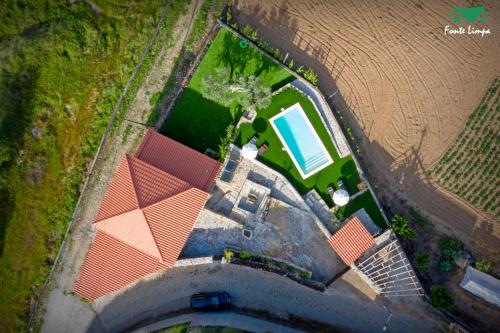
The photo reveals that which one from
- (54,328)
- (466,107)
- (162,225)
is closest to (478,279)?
(466,107)

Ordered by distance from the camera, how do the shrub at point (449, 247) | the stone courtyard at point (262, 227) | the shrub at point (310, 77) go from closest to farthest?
the stone courtyard at point (262, 227) → the shrub at point (310, 77) → the shrub at point (449, 247)

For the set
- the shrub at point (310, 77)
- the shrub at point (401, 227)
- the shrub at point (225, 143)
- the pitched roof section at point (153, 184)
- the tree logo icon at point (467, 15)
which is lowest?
the shrub at point (401, 227)

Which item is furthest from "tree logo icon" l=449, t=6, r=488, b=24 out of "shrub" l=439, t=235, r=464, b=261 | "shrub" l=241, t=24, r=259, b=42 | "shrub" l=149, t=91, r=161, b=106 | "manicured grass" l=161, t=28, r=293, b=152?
"shrub" l=149, t=91, r=161, b=106

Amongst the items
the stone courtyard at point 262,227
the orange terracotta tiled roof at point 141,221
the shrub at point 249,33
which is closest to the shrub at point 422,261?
the stone courtyard at point 262,227

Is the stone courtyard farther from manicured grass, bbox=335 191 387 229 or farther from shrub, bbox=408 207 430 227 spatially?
shrub, bbox=408 207 430 227

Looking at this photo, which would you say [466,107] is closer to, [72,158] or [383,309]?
[383,309]

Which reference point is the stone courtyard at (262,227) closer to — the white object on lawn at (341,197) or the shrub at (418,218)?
the white object on lawn at (341,197)

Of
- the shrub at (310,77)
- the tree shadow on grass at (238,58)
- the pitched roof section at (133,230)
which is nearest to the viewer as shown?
the pitched roof section at (133,230)
